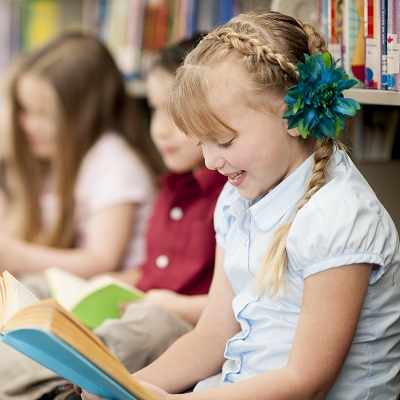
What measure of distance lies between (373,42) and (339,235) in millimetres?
395

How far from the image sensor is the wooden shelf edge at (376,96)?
3.59 ft

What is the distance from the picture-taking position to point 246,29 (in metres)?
1.00

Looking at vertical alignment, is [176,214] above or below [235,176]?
below

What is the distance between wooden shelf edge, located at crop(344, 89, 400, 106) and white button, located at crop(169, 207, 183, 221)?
1.98ft

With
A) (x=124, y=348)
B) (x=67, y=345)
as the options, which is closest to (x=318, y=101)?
(x=67, y=345)

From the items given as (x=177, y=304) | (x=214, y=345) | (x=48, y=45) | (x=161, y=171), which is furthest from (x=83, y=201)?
(x=214, y=345)

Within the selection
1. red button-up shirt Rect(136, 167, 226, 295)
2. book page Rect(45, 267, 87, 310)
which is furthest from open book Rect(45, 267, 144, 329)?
red button-up shirt Rect(136, 167, 226, 295)

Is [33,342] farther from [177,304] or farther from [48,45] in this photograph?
[48,45]

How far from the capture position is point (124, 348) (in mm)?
1281

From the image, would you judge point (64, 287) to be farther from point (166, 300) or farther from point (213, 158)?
point (213, 158)

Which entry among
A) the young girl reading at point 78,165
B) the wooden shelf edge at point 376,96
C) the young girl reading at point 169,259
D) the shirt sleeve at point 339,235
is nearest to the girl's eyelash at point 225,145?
the shirt sleeve at point 339,235

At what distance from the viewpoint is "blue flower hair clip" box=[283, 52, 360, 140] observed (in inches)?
36.8

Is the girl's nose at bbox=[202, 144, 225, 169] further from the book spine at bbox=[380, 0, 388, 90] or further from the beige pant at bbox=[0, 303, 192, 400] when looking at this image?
the beige pant at bbox=[0, 303, 192, 400]

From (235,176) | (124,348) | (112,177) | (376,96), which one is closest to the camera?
(235,176)
